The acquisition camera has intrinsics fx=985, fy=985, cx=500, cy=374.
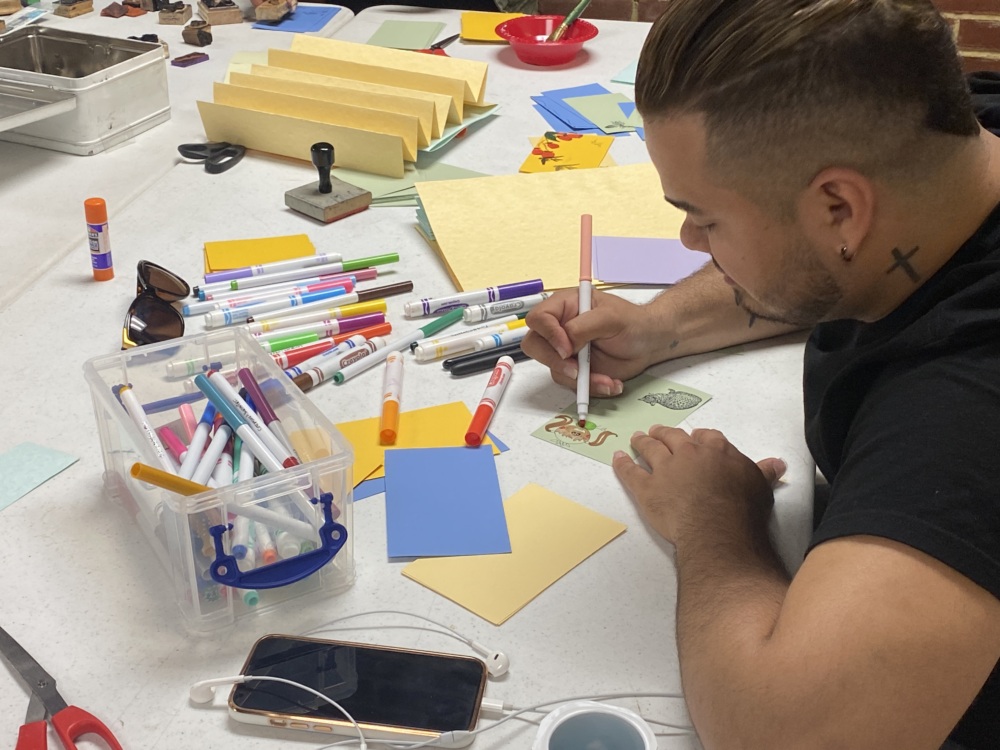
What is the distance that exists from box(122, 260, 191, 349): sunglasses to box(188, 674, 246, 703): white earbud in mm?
515

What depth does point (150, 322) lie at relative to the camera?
1136mm

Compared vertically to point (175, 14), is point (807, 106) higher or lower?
higher

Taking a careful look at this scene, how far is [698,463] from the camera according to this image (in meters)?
0.93

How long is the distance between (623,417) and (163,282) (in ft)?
1.89

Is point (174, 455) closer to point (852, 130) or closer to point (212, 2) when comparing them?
point (852, 130)

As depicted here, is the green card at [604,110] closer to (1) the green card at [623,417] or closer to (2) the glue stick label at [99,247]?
(1) the green card at [623,417]

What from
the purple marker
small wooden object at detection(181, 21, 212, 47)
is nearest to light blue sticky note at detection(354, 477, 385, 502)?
the purple marker

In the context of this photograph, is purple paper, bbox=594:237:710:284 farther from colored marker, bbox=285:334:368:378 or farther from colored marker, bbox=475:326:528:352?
colored marker, bbox=285:334:368:378

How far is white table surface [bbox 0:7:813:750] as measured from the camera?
29.1 inches

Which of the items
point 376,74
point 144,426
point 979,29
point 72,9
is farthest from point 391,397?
point 979,29

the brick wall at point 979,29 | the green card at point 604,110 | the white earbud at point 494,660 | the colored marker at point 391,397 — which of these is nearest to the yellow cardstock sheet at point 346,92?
the green card at point 604,110

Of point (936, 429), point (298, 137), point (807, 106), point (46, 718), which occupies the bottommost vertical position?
point (46, 718)

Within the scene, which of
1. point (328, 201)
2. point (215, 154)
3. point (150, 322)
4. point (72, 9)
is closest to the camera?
point (150, 322)

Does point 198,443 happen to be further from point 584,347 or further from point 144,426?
point 584,347
